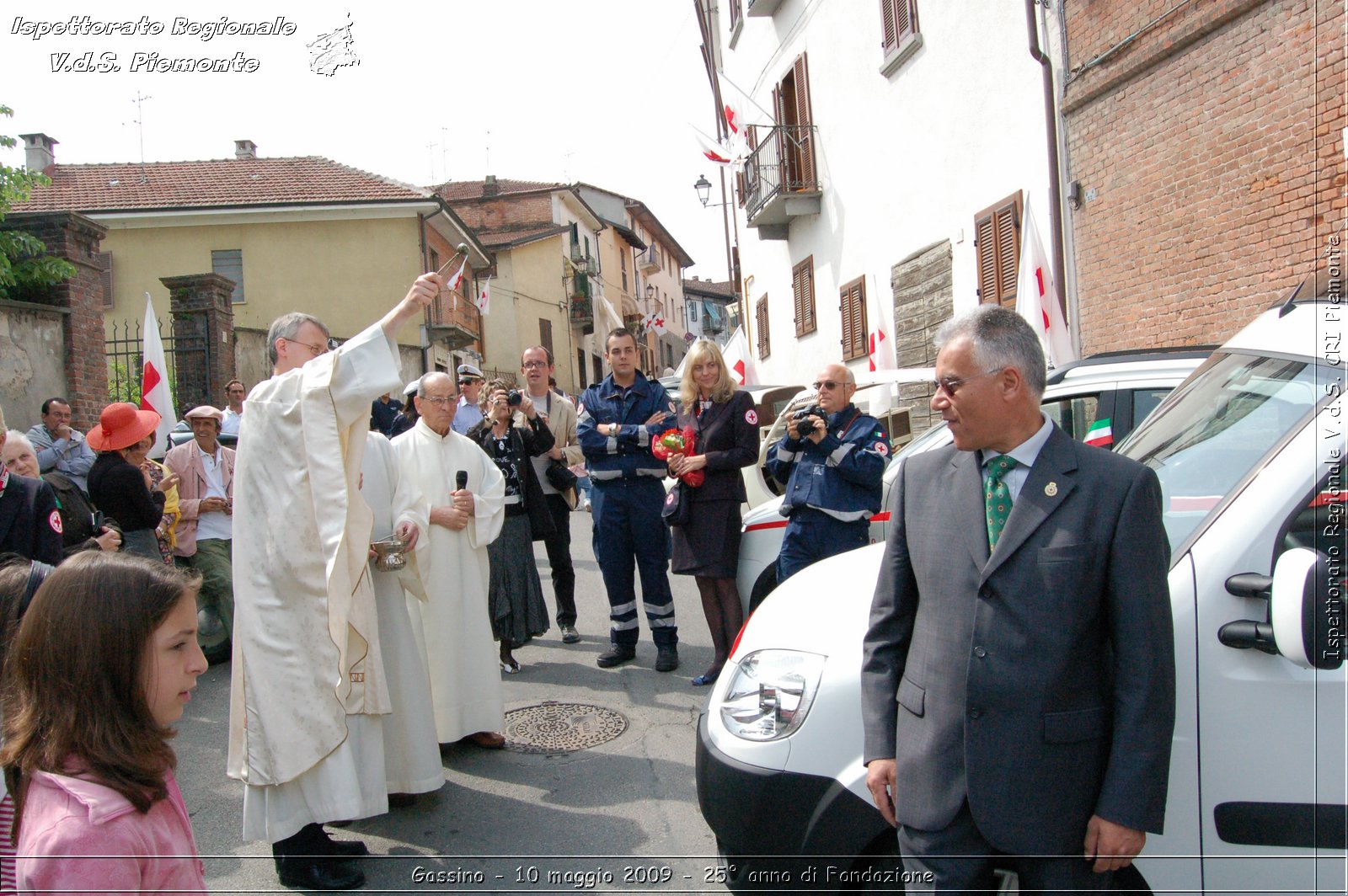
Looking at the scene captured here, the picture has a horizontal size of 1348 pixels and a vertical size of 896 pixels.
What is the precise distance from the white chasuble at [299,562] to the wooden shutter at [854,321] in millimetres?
13764

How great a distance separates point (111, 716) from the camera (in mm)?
1720

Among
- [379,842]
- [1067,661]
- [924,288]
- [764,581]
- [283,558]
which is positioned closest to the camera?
[1067,661]

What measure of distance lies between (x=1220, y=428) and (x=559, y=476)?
16.7 feet

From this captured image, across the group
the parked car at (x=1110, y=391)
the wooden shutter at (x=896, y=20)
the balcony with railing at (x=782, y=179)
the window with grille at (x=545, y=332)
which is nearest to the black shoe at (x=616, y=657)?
the parked car at (x=1110, y=391)

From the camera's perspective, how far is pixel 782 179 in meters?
18.8

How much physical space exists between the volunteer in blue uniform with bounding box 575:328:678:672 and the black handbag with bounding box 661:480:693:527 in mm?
466

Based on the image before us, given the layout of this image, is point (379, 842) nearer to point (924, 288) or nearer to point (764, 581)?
point (764, 581)

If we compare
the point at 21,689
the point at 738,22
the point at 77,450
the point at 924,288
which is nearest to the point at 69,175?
the point at 738,22

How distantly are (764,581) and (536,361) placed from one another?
2527 mm

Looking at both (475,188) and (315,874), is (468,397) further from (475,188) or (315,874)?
(475,188)

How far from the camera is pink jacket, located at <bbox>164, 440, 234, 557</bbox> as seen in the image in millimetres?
7797

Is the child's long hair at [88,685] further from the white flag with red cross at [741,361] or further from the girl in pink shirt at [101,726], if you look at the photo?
the white flag with red cross at [741,361]

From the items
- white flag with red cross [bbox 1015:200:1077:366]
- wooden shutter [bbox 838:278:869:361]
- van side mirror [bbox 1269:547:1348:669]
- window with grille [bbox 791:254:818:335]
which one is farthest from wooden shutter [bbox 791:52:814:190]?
van side mirror [bbox 1269:547:1348:669]

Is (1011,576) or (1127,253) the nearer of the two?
(1011,576)
